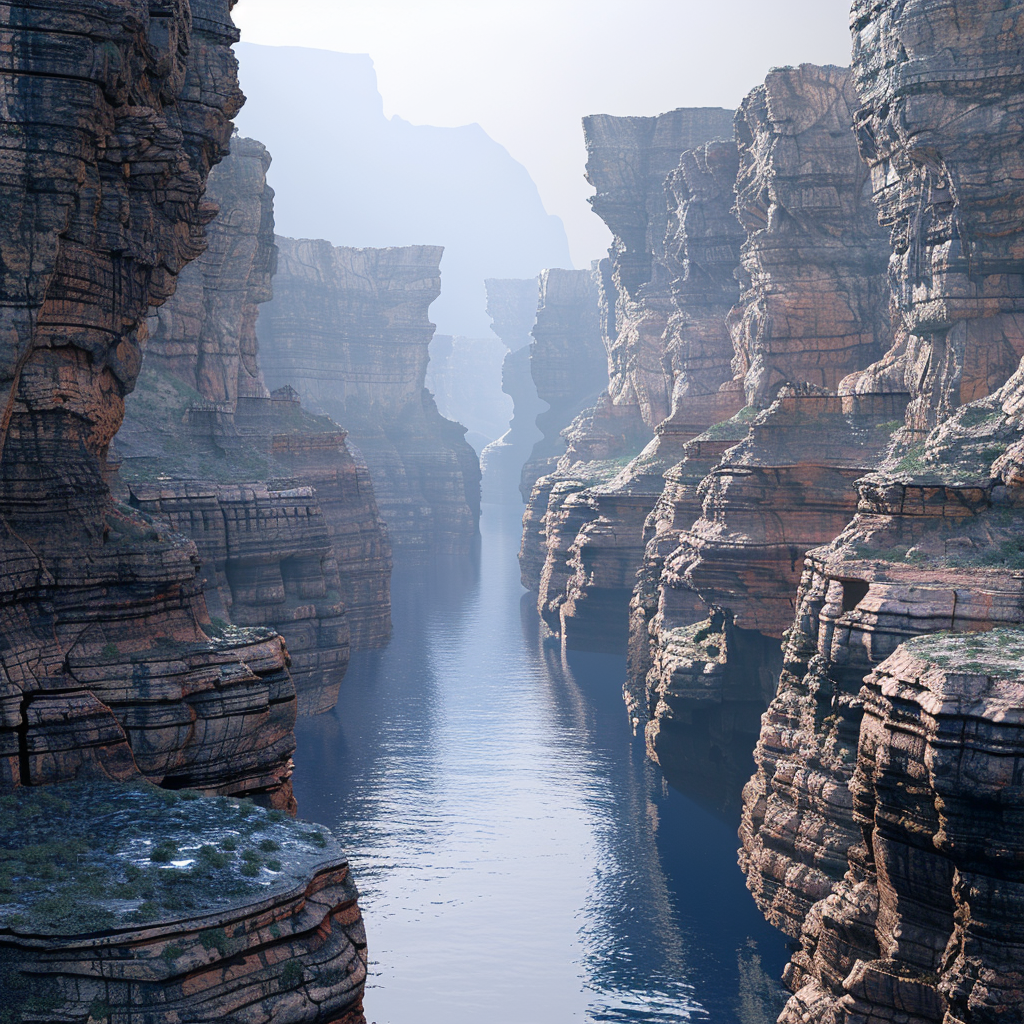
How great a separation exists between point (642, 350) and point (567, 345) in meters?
45.2

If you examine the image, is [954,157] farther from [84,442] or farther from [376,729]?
[376,729]

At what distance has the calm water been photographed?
25.5m

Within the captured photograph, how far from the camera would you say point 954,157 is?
100 feet

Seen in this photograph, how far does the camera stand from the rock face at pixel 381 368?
3910 inches

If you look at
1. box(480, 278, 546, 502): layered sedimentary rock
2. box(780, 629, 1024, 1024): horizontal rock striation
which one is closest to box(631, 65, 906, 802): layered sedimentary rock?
box(780, 629, 1024, 1024): horizontal rock striation

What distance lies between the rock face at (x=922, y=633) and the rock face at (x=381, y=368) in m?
65.9

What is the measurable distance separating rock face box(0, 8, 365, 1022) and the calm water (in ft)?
33.6

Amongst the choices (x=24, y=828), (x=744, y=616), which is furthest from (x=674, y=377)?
(x=24, y=828)

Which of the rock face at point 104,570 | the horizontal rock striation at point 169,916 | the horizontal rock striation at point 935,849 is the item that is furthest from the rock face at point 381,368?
the horizontal rock striation at point 169,916

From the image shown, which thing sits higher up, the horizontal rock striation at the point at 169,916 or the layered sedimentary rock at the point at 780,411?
the layered sedimentary rock at the point at 780,411

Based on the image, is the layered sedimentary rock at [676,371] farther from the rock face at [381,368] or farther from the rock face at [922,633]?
the rock face at [381,368]

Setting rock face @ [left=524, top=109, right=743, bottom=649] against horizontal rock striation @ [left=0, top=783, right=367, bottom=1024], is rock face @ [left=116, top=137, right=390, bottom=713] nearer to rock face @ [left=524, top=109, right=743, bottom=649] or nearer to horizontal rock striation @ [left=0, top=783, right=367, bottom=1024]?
rock face @ [left=524, top=109, right=743, bottom=649]

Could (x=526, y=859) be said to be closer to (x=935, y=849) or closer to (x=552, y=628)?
(x=935, y=849)

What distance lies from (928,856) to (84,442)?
13485 mm
